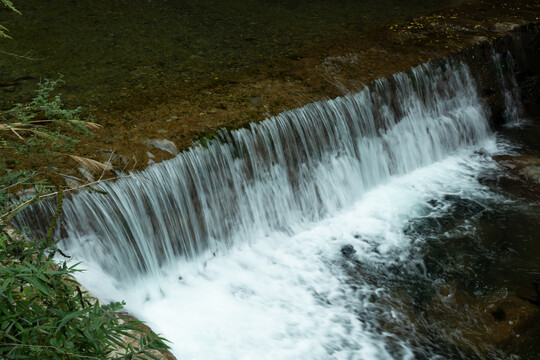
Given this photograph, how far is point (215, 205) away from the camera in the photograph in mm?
5832

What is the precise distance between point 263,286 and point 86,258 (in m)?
1.69

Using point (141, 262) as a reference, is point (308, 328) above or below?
below

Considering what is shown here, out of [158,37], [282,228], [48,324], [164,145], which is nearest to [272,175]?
[282,228]

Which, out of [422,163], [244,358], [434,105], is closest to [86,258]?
[244,358]

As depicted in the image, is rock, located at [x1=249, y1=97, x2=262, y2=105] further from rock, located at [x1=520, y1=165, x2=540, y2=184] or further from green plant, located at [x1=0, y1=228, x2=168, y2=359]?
green plant, located at [x1=0, y1=228, x2=168, y2=359]

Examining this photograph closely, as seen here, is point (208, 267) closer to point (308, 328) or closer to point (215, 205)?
point (215, 205)

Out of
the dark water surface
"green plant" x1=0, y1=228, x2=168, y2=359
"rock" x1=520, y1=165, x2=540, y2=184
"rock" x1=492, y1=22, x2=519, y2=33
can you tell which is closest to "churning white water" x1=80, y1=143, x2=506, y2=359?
"rock" x1=520, y1=165, x2=540, y2=184

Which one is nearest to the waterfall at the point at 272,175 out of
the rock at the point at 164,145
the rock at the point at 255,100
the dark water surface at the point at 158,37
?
the rock at the point at 164,145

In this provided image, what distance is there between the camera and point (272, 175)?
631 cm

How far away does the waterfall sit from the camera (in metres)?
5.08

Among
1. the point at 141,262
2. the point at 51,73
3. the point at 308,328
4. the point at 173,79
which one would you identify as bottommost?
the point at 308,328

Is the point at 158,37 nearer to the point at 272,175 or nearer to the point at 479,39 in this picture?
the point at 272,175

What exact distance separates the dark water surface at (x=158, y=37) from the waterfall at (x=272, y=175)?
4.41 feet

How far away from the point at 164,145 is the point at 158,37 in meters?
3.12
